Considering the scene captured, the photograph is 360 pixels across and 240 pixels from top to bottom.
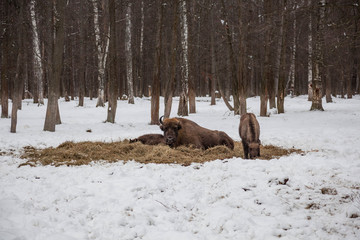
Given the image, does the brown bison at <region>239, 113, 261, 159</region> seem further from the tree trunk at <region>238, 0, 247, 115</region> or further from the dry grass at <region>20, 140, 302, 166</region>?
the tree trunk at <region>238, 0, 247, 115</region>

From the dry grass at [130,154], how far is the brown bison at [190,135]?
0.36 metres

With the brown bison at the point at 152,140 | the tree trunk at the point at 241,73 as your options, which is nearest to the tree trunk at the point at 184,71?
the tree trunk at the point at 241,73

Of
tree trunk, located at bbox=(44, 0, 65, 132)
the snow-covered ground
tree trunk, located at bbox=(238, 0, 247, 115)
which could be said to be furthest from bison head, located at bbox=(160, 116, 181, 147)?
tree trunk, located at bbox=(238, 0, 247, 115)

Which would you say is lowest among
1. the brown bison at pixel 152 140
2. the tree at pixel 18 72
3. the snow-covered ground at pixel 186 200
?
the snow-covered ground at pixel 186 200

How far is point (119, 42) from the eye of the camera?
A: 38562mm

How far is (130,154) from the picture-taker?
7.91 metres

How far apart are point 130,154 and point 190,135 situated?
6.59 feet

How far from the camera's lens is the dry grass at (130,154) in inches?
282

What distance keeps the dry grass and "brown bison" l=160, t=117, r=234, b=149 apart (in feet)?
1.20

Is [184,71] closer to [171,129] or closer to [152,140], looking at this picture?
[152,140]

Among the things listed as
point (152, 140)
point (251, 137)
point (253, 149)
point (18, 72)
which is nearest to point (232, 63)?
point (152, 140)

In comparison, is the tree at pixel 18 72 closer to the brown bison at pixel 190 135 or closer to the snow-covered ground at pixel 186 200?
the snow-covered ground at pixel 186 200

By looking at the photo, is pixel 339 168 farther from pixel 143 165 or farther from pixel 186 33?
pixel 186 33

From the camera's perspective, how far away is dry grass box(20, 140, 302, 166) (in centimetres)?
717
